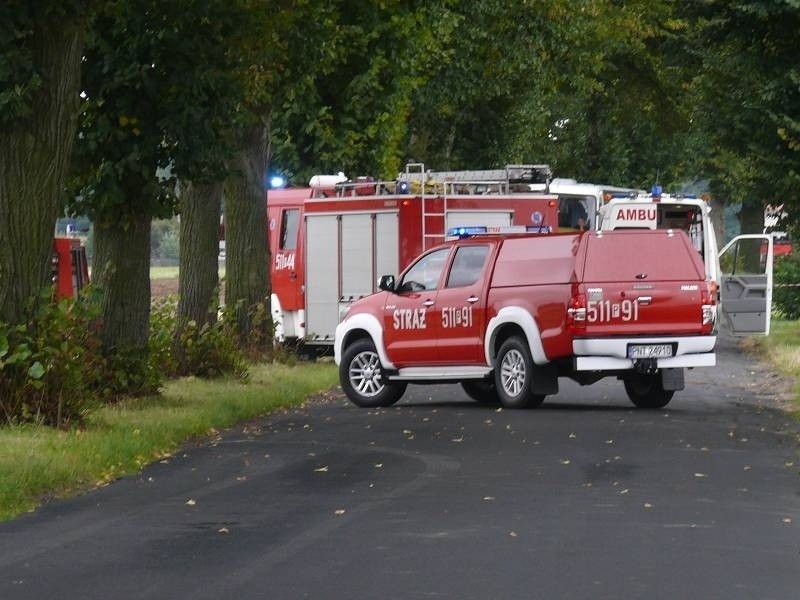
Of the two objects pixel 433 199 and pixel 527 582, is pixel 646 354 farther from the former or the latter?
pixel 527 582

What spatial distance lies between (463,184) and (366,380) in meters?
7.35

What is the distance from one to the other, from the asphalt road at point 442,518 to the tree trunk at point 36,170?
224 cm

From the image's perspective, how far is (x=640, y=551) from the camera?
10430 mm

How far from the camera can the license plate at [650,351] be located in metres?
20.6

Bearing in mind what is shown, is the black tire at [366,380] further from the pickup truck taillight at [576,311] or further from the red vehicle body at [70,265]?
the red vehicle body at [70,265]

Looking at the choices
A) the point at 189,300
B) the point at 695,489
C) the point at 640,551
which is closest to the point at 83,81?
the point at 189,300

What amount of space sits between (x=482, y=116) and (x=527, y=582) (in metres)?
41.0

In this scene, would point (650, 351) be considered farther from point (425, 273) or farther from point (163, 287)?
point (163, 287)

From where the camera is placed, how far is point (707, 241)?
33.3 metres

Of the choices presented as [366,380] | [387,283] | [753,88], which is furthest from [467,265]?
[753,88]

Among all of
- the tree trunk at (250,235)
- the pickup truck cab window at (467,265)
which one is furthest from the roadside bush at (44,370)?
the tree trunk at (250,235)

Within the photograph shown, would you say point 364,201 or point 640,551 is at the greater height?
point 364,201

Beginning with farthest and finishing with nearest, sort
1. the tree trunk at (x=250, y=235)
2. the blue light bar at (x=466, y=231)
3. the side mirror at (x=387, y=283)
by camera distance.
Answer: the tree trunk at (x=250, y=235), the side mirror at (x=387, y=283), the blue light bar at (x=466, y=231)

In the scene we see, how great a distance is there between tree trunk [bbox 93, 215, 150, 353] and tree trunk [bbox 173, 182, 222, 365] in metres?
4.53
